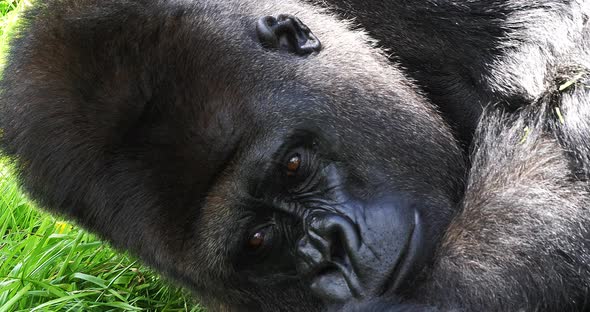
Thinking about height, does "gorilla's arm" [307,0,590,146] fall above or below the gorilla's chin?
above

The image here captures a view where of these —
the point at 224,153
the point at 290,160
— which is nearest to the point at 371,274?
the point at 290,160

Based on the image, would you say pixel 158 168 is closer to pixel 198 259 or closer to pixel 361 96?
pixel 198 259

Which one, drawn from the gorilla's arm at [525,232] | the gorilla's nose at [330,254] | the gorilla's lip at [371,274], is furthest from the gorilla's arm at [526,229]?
the gorilla's nose at [330,254]

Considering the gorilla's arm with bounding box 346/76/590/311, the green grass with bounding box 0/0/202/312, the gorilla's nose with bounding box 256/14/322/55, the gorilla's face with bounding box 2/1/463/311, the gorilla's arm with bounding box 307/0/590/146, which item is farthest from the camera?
the green grass with bounding box 0/0/202/312

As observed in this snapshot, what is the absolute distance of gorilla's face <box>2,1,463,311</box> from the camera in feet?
13.8

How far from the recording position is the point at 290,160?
13.8 feet

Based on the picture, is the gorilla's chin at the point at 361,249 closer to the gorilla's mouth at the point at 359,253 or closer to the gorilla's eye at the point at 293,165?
the gorilla's mouth at the point at 359,253

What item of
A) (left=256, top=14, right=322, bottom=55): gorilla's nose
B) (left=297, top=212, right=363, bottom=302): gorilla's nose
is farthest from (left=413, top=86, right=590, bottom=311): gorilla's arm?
(left=256, top=14, right=322, bottom=55): gorilla's nose

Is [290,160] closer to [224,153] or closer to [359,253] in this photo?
[224,153]

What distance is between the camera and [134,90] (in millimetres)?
4254

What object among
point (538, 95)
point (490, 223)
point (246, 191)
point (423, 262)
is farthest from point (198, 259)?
point (538, 95)

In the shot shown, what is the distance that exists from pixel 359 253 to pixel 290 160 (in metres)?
0.50

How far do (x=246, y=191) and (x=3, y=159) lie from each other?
127 centimetres

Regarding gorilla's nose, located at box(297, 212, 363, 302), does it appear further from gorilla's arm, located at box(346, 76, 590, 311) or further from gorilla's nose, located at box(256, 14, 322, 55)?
gorilla's nose, located at box(256, 14, 322, 55)
